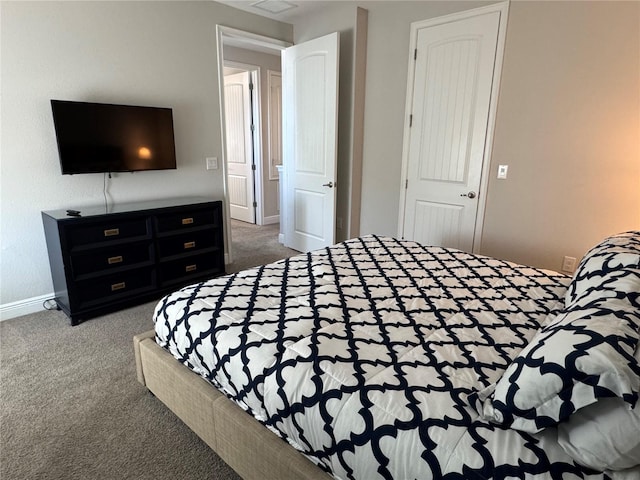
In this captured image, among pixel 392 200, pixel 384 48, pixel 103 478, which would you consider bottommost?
pixel 103 478

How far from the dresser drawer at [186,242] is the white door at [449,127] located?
1895 millimetres

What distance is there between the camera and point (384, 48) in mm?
3576

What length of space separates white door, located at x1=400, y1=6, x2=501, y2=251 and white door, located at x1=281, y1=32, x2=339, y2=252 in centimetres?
81

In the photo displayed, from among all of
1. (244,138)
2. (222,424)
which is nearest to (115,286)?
(222,424)

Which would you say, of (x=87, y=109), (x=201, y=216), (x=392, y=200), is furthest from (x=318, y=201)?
(x=87, y=109)

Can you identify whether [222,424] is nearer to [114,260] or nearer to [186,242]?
[114,260]

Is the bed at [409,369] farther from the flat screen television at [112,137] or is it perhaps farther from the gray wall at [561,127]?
the flat screen television at [112,137]

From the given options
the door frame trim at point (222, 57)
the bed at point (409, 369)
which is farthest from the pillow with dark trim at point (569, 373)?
the door frame trim at point (222, 57)

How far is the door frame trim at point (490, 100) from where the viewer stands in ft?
9.41

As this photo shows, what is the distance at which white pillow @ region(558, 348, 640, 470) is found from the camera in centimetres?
84

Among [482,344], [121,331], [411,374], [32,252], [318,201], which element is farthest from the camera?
[318,201]

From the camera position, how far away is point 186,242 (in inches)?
131

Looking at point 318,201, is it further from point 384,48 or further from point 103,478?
point 103,478

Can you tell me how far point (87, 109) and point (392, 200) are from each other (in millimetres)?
2714
